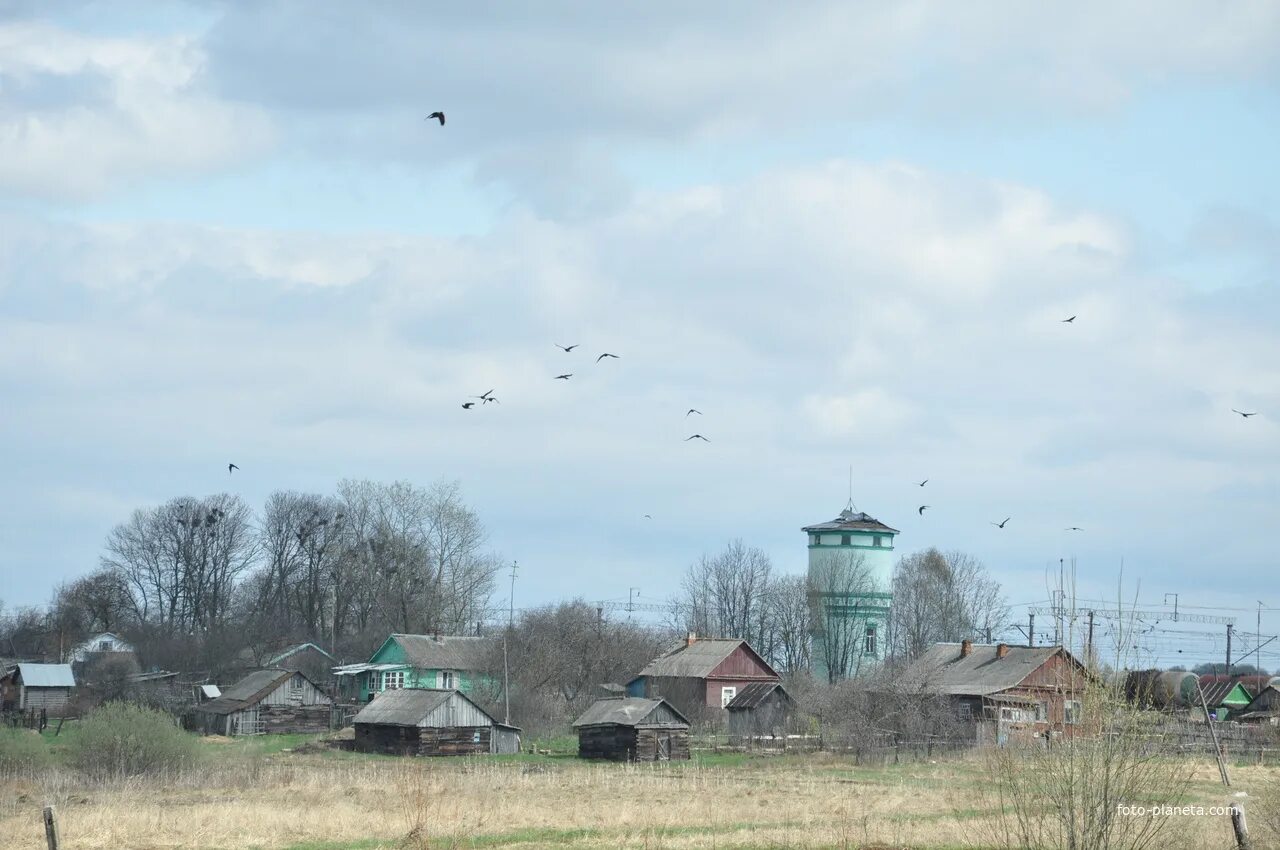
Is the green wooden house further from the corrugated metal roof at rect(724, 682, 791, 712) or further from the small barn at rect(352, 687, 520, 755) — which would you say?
the small barn at rect(352, 687, 520, 755)

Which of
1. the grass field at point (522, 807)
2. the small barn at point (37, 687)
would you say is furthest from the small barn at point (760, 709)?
the small barn at point (37, 687)

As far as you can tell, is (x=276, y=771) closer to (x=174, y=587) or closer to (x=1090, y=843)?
(x=1090, y=843)

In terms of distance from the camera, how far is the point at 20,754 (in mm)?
40875

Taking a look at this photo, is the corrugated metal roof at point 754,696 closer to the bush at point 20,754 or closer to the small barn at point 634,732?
the small barn at point 634,732

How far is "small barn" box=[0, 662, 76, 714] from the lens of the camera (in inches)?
3159

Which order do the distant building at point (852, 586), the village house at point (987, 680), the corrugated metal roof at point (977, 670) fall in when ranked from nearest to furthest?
the village house at point (987, 680), the corrugated metal roof at point (977, 670), the distant building at point (852, 586)

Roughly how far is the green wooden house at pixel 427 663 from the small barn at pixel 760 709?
16.2 m

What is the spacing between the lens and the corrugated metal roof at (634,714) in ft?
177

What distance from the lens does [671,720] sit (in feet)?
181

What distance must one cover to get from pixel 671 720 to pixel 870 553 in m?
24.3

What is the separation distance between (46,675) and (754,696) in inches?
1719

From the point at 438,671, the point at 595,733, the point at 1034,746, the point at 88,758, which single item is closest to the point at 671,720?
the point at 595,733

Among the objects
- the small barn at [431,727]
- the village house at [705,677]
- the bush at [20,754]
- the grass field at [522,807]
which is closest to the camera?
the grass field at [522,807]

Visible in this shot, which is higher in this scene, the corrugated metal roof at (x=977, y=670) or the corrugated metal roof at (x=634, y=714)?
the corrugated metal roof at (x=977, y=670)
